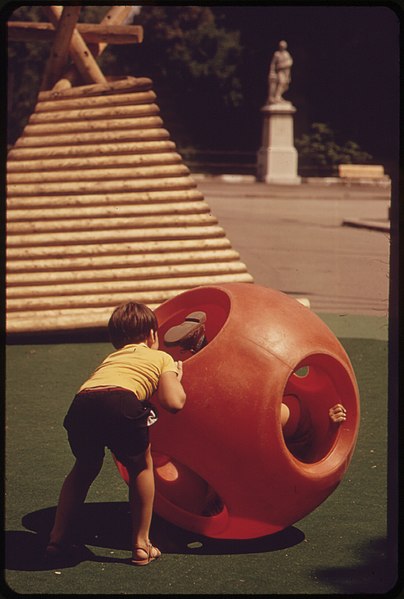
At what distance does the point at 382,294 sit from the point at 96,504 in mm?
9838

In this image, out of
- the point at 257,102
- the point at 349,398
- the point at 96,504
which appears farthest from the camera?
the point at 257,102

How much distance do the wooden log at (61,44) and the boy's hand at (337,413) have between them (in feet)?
23.4

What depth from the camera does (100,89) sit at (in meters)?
11.6

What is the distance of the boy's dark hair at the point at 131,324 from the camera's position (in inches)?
207

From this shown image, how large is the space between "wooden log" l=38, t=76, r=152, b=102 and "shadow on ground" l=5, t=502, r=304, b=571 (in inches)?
256

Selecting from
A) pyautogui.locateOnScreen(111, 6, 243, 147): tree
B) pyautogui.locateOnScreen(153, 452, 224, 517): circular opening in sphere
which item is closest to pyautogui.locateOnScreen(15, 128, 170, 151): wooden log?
pyautogui.locateOnScreen(153, 452, 224, 517): circular opening in sphere

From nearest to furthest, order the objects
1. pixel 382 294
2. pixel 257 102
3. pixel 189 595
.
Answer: pixel 189 595 < pixel 382 294 < pixel 257 102

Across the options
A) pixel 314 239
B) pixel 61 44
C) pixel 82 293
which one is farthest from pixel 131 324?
pixel 314 239

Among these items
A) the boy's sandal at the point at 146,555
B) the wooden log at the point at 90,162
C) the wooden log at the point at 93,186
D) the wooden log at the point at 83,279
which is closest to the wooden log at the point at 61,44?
the wooden log at the point at 90,162

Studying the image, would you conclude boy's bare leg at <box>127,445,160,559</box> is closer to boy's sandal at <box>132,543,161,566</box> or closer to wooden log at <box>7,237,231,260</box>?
boy's sandal at <box>132,543,161,566</box>

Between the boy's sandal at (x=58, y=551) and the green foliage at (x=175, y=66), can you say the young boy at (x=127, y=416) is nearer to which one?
the boy's sandal at (x=58, y=551)

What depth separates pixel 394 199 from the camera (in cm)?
415

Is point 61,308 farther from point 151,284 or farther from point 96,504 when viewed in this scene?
point 96,504

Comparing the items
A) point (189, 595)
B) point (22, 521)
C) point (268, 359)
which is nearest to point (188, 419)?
point (268, 359)
